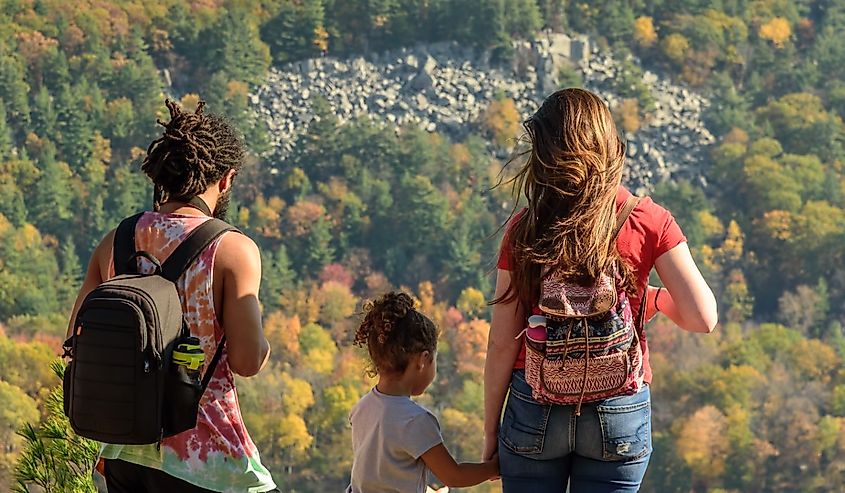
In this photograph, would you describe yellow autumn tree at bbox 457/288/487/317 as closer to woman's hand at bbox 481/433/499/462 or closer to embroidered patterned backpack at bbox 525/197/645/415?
woman's hand at bbox 481/433/499/462

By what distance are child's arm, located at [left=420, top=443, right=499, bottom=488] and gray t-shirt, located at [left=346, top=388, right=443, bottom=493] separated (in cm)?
2

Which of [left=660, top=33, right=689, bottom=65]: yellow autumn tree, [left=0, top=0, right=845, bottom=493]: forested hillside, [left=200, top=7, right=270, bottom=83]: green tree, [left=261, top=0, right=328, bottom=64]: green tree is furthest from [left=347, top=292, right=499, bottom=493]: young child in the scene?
[left=660, top=33, right=689, bottom=65]: yellow autumn tree

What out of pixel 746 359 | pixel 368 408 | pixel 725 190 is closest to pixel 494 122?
pixel 725 190

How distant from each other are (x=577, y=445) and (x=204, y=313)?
640 millimetres

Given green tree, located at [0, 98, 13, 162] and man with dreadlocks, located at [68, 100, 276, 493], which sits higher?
man with dreadlocks, located at [68, 100, 276, 493]

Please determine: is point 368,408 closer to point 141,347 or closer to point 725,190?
point 141,347

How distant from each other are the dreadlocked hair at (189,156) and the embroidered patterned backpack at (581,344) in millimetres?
601

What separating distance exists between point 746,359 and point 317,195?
19.2 meters

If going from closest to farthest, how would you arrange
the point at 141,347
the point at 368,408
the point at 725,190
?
the point at 141,347 < the point at 368,408 < the point at 725,190

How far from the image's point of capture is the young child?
2.29m

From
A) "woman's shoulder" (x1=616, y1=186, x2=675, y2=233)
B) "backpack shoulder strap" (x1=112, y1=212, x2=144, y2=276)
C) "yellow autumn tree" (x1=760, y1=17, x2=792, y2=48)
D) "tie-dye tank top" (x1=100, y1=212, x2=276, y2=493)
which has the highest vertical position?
"woman's shoulder" (x1=616, y1=186, x2=675, y2=233)

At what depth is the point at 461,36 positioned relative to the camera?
210 ft

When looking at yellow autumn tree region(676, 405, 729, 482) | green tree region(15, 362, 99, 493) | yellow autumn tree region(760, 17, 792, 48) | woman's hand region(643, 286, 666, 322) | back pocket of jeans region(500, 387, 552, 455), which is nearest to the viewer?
back pocket of jeans region(500, 387, 552, 455)

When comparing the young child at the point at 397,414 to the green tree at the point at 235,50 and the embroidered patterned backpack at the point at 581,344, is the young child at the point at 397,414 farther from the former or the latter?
the green tree at the point at 235,50
